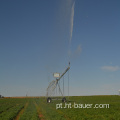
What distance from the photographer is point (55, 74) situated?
50.6 metres

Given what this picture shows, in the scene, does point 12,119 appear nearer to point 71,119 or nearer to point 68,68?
point 71,119

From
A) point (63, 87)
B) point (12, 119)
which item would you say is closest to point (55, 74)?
point (63, 87)

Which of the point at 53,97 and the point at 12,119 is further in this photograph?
the point at 53,97

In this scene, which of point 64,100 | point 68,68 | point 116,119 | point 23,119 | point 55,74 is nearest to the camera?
point 116,119

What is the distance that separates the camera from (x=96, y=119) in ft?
60.1

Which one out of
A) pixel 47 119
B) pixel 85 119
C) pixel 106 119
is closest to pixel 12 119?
pixel 47 119

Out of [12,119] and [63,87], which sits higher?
[63,87]

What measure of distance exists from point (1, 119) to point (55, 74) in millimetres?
30861

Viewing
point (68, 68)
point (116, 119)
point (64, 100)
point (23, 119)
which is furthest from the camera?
point (64, 100)

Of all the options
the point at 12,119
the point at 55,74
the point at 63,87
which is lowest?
the point at 12,119

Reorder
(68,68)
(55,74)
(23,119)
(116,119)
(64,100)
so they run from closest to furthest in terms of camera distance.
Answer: (116,119) < (23,119) < (68,68) < (64,100) < (55,74)

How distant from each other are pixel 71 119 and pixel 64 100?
2812cm

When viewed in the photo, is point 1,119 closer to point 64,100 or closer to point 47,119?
point 47,119

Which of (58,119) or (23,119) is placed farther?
(23,119)
